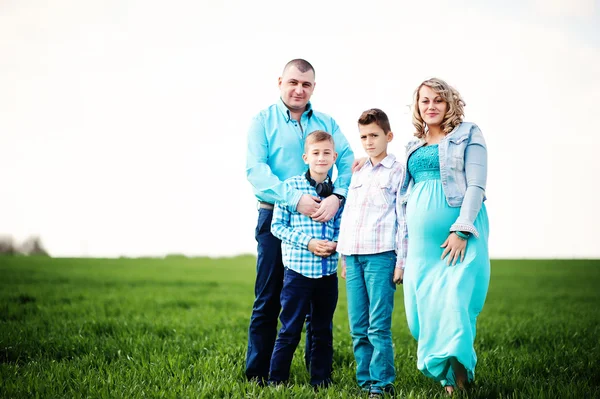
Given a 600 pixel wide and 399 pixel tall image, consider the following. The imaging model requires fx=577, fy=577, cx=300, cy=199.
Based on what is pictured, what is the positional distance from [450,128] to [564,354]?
3.87 m

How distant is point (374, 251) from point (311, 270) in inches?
22.4

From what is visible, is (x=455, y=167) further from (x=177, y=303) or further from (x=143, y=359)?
(x=177, y=303)

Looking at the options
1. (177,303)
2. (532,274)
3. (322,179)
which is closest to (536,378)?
(322,179)

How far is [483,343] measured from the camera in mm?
7895

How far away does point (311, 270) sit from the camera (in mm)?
4824

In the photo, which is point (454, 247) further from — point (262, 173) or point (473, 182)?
point (262, 173)

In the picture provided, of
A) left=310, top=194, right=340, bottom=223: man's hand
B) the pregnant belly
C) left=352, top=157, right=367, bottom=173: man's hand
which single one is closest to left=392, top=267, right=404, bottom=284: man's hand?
the pregnant belly

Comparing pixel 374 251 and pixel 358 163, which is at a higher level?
pixel 358 163

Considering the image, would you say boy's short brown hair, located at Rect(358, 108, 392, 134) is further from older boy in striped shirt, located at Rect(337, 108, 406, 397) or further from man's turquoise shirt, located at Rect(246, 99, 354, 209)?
Answer: man's turquoise shirt, located at Rect(246, 99, 354, 209)

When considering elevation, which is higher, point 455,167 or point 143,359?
point 455,167

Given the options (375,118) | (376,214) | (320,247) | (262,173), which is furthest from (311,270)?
(375,118)

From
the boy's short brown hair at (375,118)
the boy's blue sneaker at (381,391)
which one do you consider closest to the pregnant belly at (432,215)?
the boy's short brown hair at (375,118)

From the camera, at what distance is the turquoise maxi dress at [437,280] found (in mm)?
4355

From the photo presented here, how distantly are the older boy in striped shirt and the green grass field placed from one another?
0.34 meters
